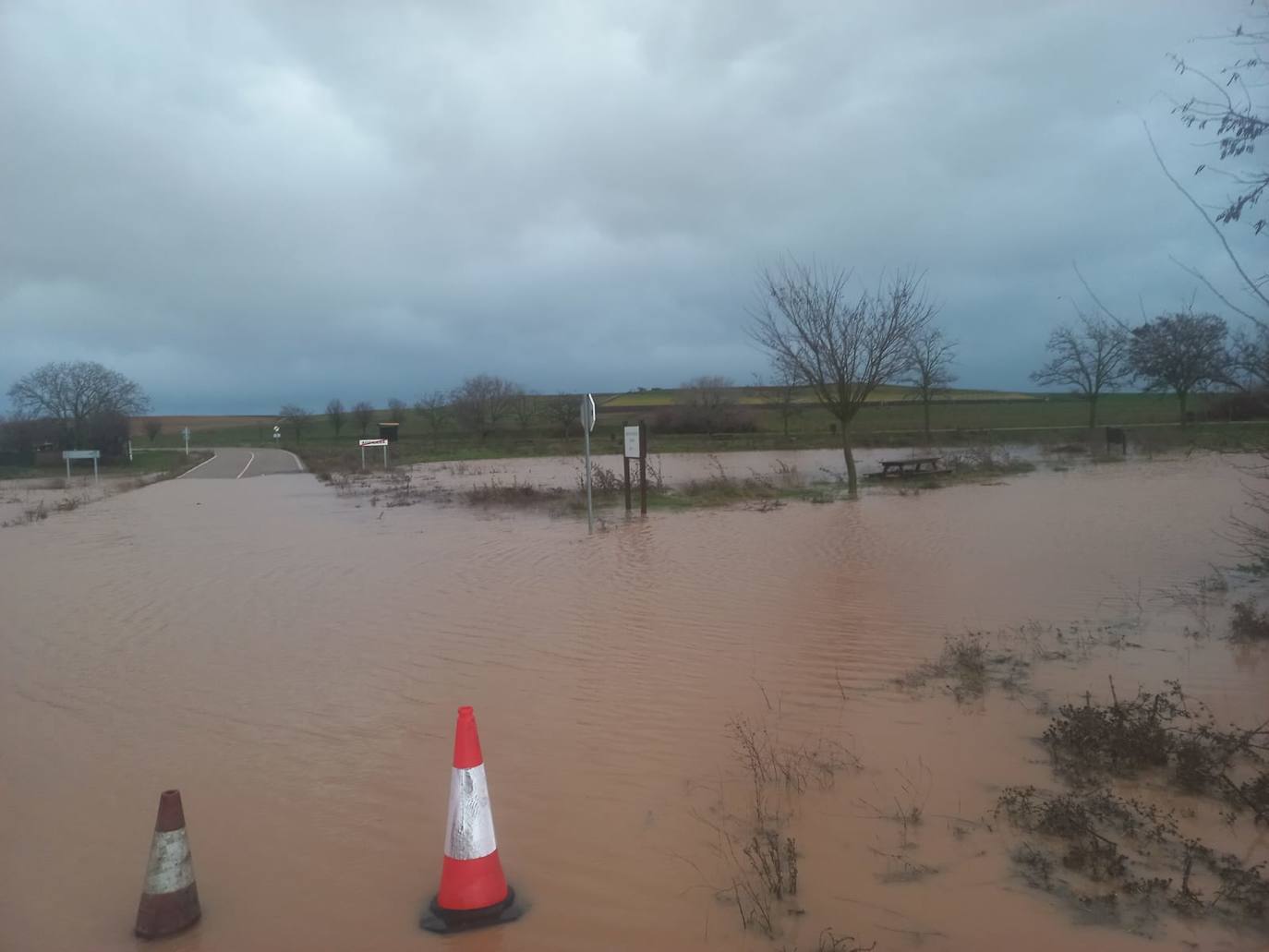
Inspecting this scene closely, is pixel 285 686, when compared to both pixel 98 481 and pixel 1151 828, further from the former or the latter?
pixel 98 481

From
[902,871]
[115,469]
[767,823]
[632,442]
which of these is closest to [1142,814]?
[902,871]

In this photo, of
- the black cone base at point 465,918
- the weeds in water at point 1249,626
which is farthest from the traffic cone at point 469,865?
the weeds in water at point 1249,626

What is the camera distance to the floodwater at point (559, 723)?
3.89 meters

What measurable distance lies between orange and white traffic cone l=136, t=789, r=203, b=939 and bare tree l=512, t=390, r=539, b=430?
66957 millimetres

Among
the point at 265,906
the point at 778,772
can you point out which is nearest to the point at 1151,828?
the point at 778,772

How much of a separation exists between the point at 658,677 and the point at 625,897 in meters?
3.27

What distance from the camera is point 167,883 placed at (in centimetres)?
381

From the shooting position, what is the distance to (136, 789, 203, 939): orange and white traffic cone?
12.4 ft

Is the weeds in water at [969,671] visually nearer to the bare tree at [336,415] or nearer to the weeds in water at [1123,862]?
the weeds in water at [1123,862]

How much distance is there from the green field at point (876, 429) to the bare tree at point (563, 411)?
61 cm

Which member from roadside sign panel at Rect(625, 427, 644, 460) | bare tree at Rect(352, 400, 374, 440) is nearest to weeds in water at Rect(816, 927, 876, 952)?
roadside sign panel at Rect(625, 427, 644, 460)

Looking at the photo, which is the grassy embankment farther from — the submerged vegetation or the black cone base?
the submerged vegetation

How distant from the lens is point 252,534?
18.0m

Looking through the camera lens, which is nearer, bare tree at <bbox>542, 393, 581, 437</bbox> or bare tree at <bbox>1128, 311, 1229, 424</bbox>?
bare tree at <bbox>1128, 311, 1229, 424</bbox>
